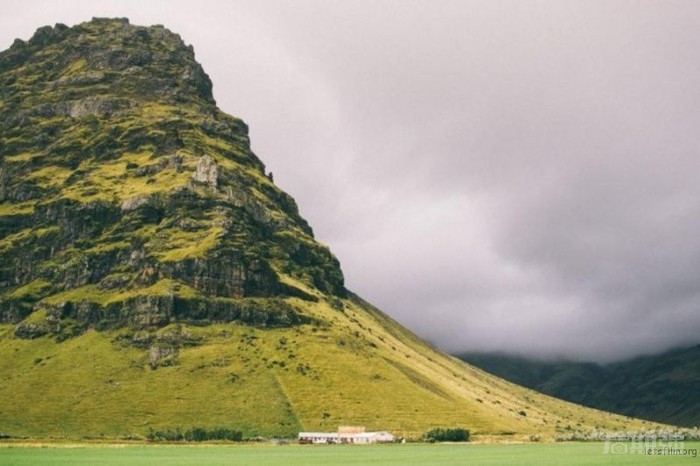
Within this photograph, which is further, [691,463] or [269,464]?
[269,464]

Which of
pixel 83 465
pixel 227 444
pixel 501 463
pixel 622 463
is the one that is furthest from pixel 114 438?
pixel 622 463

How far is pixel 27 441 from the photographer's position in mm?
191125

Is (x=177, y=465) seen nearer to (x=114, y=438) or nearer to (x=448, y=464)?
(x=448, y=464)

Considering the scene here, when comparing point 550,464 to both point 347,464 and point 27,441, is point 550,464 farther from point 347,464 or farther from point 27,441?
point 27,441

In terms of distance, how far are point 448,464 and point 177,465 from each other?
3696 cm

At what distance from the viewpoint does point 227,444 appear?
19100 centimetres

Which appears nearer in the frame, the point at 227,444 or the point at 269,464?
the point at 269,464

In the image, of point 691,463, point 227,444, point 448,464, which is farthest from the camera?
point 227,444

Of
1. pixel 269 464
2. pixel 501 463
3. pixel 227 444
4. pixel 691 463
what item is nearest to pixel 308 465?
pixel 269 464

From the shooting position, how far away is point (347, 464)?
100062mm

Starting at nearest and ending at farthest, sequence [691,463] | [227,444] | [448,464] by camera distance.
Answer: [691,463] < [448,464] < [227,444]

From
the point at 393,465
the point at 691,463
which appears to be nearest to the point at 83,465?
the point at 393,465

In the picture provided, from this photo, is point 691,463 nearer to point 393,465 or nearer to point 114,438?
point 393,465

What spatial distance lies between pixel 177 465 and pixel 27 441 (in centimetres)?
11624
